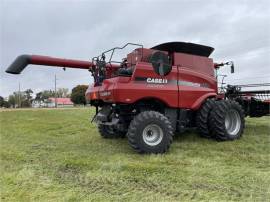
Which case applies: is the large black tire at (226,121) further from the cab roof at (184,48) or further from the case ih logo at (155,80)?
the case ih logo at (155,80)

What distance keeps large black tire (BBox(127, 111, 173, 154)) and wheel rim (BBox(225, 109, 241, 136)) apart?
7.42ft

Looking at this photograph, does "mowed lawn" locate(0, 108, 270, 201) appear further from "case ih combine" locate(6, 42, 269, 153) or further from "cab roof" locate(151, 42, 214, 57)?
"cab roof" locate(151, 42, 214, 57)

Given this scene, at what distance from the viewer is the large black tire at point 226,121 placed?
855cm

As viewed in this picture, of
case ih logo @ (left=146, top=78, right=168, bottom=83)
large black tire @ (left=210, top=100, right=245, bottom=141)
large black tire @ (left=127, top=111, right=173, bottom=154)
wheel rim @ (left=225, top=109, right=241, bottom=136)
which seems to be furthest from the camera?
wheel rim @ (left=225, top=109, right=241, bottom=136)

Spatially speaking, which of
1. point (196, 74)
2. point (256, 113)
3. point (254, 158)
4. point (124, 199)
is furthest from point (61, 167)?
point (256, 113)

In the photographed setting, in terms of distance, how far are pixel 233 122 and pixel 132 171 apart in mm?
4332

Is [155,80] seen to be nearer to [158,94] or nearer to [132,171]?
[158,94]

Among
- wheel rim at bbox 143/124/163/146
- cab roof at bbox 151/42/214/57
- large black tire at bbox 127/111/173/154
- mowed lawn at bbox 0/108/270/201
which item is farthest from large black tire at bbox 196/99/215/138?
wheel rim at bbox 143/124/163/146

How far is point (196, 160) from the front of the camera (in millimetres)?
6586

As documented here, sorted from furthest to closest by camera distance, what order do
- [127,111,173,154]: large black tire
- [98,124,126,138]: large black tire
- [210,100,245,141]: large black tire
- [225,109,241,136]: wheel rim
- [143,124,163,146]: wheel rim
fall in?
[98,124,126,138]: large black tire < [225,109,241,136]: wheel rim < [210,100,245,141]: large black tire < [143,124,163,146]: wheel rim < [127,111,173,154]: large black tire

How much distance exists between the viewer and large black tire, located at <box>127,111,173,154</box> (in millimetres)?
7270

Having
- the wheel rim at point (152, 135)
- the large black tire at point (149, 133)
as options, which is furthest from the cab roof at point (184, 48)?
the wheel rim at point (152, 135)

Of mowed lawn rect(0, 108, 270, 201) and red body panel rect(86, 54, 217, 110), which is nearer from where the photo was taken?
mowed lawn rect(0, 108, 270, 201)

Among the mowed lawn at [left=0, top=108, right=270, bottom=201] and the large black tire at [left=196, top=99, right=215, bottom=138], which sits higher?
the large black tire at [left=196, top=99, right=215, bottom=138]
